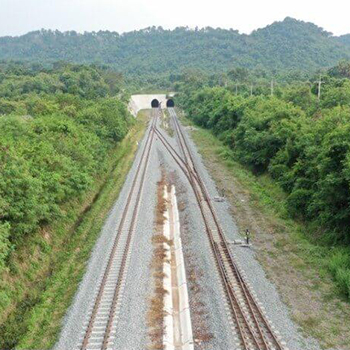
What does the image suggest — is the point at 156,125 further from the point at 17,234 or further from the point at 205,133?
the point at 17,234

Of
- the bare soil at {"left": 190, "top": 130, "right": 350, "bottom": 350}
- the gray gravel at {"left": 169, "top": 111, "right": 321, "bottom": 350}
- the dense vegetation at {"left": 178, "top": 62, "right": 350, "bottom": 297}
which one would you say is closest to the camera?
the gray gravel at {"left": 169, "top": 111, "right": 321, "bottom": 350}

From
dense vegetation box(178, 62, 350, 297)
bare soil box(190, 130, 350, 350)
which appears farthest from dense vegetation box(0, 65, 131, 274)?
dense vegetation box(178, 62, 350, 297)

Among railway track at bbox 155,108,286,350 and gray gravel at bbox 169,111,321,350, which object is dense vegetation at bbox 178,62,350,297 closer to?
gray gravel at bbox 169,111,321,350

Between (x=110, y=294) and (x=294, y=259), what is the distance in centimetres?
1017

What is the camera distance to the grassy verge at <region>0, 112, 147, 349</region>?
1720 centimetres

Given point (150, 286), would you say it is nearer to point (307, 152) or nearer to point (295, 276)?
point (295, 276)

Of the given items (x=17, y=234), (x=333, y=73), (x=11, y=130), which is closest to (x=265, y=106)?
(x=11, y=130)

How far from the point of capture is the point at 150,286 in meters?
20.2

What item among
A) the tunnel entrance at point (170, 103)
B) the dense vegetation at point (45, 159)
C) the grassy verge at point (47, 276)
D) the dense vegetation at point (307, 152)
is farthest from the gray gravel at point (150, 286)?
the tunnel entrance at point (170, 103)

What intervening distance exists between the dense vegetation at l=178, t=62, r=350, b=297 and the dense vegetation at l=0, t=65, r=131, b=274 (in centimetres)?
1538

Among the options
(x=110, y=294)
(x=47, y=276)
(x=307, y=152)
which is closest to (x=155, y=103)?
(x=307, y=152)

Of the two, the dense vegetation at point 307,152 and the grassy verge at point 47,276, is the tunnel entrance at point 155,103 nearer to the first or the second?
the dense vegetation at point 307,152

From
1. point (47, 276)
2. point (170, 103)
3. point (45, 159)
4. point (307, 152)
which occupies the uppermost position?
point (170, 103)

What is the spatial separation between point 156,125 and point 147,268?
65541 millimetres
